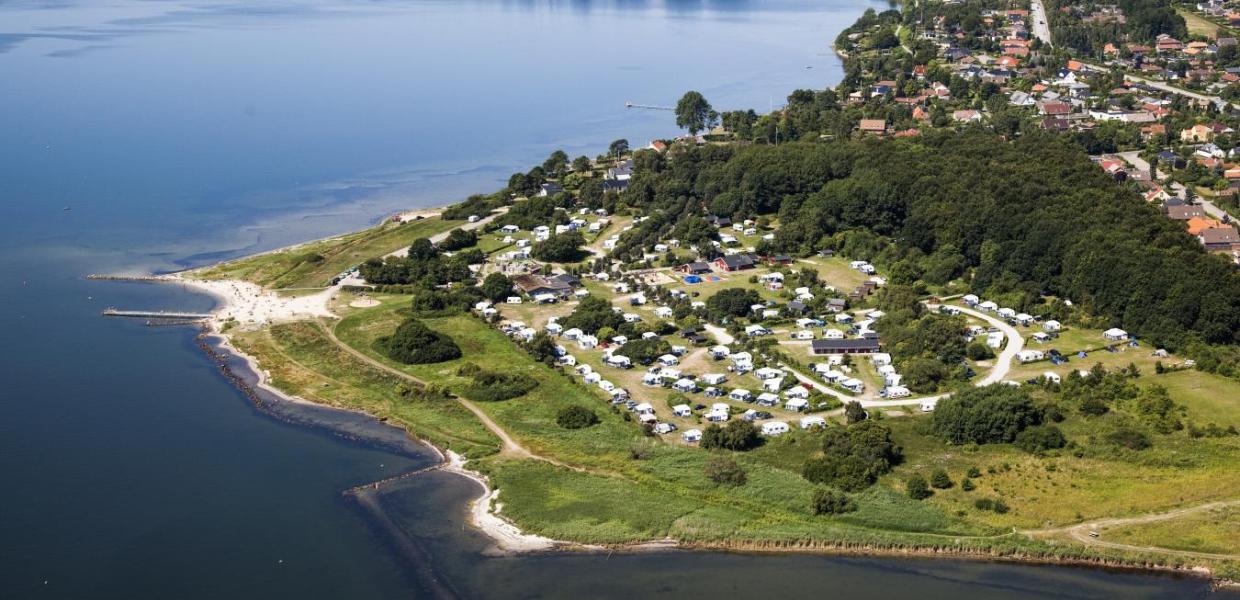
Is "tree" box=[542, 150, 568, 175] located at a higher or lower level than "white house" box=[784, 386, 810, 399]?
higher

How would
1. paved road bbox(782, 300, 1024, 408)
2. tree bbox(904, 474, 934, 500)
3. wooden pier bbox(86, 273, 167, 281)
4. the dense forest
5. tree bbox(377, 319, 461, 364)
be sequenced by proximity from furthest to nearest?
wooden pier bbox(86, 273, 167, 281), tree bbox(377, 319, 461, 364), the dense forest, paved road bbox(782, 300, 1024, 408), tree bbox(904, 474, 934, 500)

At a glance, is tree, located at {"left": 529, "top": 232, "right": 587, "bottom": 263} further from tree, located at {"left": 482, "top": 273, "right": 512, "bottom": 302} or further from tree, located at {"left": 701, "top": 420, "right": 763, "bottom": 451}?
tree, located at {"left": 701, "top": 420, "right": 763, "bottom": 451}

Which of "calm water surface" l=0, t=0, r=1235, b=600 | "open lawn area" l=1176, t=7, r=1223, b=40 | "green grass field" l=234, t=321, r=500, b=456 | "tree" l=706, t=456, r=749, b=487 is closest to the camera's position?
"calm water surface" l=0, t=0, r=1235, b=600

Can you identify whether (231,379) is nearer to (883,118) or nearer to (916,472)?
(916,472)

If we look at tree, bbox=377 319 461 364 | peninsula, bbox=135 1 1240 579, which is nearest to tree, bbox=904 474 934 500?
peninsula, bbox=135 1 1240 579

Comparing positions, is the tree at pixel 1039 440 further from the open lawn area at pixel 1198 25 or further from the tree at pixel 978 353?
the open lawn area at pixel 1198 25

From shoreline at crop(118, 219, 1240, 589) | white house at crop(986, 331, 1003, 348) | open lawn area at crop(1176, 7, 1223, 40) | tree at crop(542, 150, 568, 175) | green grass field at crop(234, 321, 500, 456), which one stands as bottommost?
green grass field at crop(234, 321, 500, 456)

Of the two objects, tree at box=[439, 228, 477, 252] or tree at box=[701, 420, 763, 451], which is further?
tree at box=[439, 228, 477, 252]

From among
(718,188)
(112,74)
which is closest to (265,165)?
(718,188)
